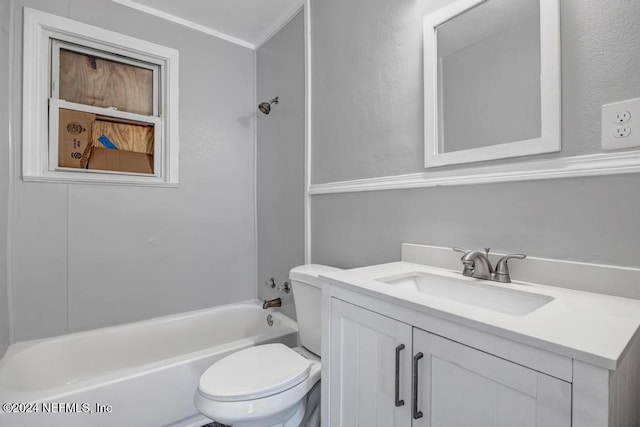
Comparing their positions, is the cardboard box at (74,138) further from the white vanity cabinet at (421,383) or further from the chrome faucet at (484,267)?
the chrome faucet at (484,267)

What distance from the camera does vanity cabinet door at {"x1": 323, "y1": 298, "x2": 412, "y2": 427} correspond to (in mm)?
780

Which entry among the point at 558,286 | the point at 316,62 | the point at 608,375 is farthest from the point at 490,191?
the point at 316,62

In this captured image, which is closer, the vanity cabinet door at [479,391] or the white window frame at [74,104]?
the vanity cabinet door at [479,391]

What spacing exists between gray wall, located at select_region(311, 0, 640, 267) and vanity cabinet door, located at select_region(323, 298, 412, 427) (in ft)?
1.66

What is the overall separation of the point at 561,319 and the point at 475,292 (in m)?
0.35

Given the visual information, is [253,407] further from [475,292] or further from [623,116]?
[623,116]

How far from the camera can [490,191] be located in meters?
1.04

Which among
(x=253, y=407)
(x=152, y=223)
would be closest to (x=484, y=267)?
(x=253, y=407)

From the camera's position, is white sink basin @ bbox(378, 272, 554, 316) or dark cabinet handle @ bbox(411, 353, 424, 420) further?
white sink basin @ bbox(378, 272, 554, 316)

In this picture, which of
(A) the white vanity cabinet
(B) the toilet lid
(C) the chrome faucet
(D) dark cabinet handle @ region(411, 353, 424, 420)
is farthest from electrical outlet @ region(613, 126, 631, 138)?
(B) the toilet lid

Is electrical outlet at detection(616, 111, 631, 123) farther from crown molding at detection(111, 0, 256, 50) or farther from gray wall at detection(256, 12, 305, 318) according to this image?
crown molding at detection(111, 0, 256, 50)

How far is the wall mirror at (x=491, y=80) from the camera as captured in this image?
0.91m

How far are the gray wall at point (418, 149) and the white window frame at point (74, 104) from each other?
108cm

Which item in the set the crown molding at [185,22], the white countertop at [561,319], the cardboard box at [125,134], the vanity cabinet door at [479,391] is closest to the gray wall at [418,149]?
the white countertop at [561,319]
